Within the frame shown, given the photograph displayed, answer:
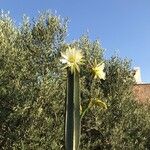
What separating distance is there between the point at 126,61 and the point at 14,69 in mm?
8833

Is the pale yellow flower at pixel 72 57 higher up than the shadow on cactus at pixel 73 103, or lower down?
higher up

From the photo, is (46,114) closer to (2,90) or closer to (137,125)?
(2,90)

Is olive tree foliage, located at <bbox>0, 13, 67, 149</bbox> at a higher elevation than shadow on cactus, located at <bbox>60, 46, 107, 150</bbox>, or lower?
higher

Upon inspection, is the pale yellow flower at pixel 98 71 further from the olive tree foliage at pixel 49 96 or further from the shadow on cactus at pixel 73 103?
the olive tree foliage at pixel 49 96

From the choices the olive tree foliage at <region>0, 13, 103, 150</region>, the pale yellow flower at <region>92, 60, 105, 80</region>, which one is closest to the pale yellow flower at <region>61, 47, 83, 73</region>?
the pale yellow flower at <region>92, 60, 105, 80</region>

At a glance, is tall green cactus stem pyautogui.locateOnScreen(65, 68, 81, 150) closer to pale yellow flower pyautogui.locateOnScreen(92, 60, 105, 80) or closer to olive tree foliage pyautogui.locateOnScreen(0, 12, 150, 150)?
pale yellow flower pyautogui.locateOnScreen(92, 60, 105, 80)

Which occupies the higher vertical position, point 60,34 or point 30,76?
point 60,34

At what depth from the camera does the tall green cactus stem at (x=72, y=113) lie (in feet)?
14.5

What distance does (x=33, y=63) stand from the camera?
21891 millimetres

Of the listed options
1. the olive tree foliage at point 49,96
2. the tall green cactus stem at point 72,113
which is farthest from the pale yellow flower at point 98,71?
the olive tree foliage at point 49,96

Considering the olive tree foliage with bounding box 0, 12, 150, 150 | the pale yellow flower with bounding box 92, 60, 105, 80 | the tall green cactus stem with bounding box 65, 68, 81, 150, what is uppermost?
the olive tree foliage with bounding box 0, 12, 150, 150

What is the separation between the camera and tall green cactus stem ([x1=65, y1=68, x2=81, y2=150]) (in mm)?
4410

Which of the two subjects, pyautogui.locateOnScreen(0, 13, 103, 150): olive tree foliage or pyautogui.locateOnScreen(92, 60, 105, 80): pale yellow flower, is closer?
pyautogui.locateOnScreen(92, 60, 105, 80): pale yellow flower

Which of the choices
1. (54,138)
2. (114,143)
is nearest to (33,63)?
(54,138)
